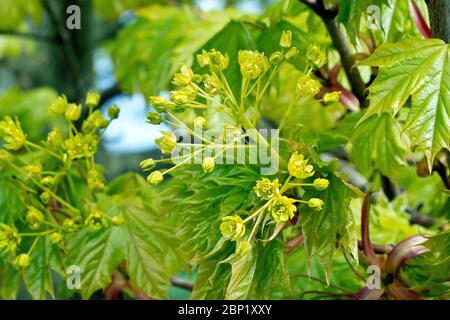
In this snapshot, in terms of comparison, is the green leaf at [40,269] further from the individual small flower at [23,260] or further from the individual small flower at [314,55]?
the individual small flower at [314,55]

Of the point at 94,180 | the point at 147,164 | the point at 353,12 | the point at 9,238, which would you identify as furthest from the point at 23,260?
the point at 353,12

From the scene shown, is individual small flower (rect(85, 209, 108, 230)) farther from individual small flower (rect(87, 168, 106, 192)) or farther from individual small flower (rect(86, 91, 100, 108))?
individual small flower (rect(86, 91, 100, 108))

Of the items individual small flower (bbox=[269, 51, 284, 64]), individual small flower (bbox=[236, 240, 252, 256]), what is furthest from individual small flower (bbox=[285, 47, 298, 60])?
individual small flower (bbox=[236, 240, 252, 256])

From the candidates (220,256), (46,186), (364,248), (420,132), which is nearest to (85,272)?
(46,186)

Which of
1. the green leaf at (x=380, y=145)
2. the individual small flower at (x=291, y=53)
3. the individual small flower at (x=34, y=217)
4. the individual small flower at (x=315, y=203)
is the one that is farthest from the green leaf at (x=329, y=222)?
the individual small flower at (x=34, y=217)

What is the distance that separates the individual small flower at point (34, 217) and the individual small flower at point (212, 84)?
310 mm

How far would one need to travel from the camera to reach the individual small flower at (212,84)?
0.81m

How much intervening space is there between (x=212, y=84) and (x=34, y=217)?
34 centimetres

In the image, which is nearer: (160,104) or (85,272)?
(160,104)

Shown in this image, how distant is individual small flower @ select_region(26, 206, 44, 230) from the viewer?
0.99 meters

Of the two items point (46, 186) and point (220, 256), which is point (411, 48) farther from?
point (46, 186)

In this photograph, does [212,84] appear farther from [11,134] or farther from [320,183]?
[11,134]
